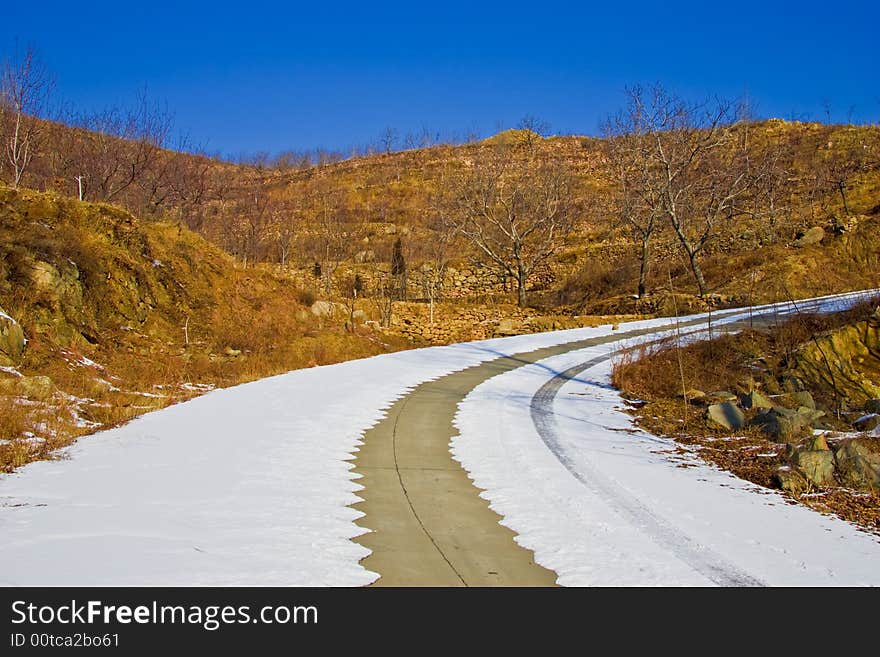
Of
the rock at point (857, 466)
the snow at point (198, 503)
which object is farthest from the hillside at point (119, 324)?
the rock at point (857, 466)

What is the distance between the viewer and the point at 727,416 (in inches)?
376

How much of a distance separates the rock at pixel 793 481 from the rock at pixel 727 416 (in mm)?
2494

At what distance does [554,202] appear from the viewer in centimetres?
3597

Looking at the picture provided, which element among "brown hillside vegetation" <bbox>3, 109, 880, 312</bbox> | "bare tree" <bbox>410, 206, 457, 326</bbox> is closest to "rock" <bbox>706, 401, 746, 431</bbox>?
"brown hillside vegetation" <bbox>3, 109, 880, 312</bbox>

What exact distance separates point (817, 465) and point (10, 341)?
Result: 12756mm

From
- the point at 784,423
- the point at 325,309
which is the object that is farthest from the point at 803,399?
the point at 325,309

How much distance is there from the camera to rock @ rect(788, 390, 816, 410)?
10.4 meters

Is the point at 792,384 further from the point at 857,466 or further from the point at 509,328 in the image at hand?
the point at 509,328

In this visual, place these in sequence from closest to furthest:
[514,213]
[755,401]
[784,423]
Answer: [784,423], [755,401], [514,213]

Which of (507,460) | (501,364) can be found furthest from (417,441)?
(501,364)

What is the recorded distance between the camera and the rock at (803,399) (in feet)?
34.2
